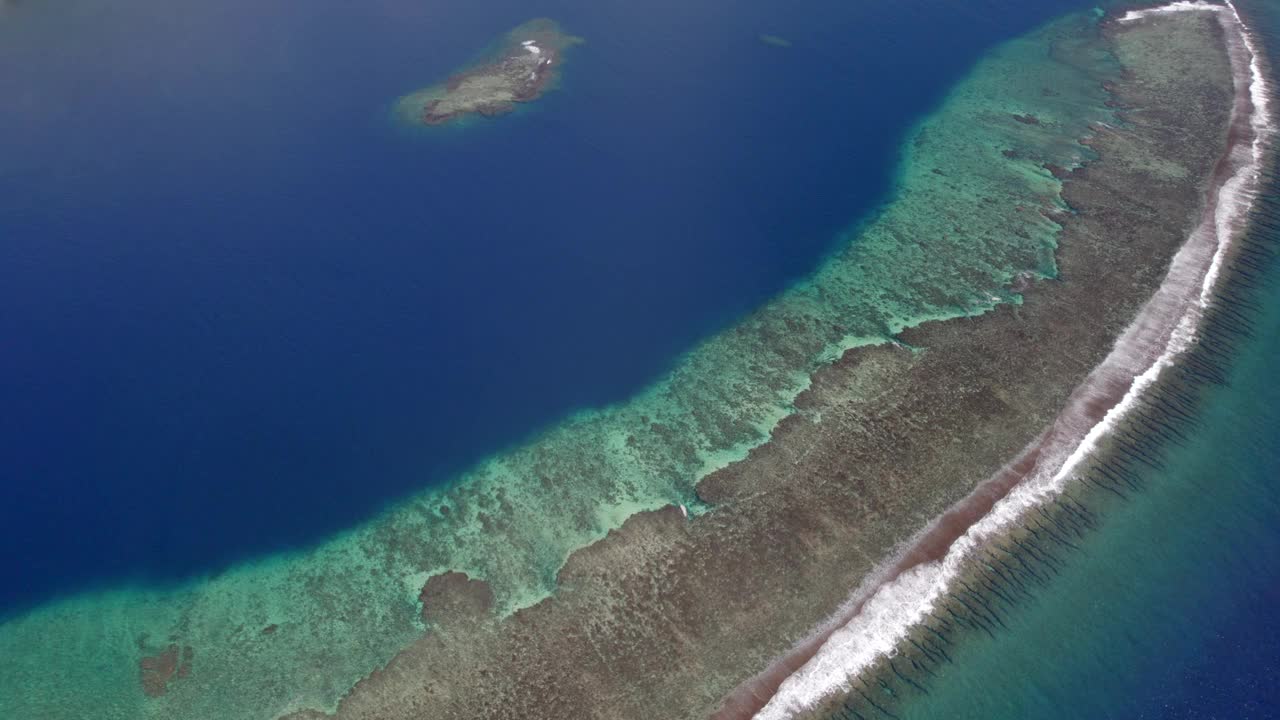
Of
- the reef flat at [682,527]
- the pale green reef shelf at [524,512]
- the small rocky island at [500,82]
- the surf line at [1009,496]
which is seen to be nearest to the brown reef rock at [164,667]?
the reef flat at [682,527]

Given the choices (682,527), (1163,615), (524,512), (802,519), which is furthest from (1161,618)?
(524,512)

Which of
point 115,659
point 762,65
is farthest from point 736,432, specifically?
point 762,65

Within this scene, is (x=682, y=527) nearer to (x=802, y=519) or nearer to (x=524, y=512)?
(x=802, y=519)

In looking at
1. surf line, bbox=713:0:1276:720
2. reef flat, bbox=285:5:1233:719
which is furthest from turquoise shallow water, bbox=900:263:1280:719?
reef flat, bbox=285:5:1233:719

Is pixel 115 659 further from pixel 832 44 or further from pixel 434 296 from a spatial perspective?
pixel 832 44

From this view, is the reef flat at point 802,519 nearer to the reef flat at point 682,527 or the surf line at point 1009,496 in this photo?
the reef flat at point 682,527

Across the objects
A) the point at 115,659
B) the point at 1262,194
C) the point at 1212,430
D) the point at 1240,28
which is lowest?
the point at 115,659
